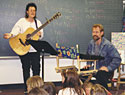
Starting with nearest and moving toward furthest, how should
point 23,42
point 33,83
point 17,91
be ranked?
point 33,83 → point 23,42 → point 17,91

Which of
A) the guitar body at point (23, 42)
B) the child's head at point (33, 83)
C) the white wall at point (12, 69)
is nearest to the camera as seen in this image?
the child's head at point (33, 83)

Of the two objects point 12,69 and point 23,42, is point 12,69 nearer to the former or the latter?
point 12,69

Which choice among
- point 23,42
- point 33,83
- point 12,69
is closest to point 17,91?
point 12,69

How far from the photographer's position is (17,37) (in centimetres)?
453

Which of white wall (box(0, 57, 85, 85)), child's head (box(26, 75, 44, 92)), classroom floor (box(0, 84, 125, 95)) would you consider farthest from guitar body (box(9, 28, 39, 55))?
child's head (box(26, 75, 44, 92))

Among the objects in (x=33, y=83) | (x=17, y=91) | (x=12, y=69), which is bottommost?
(x=17, y=91)

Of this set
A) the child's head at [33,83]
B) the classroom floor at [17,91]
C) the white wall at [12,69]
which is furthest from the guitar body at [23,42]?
the child's head at [33,83]

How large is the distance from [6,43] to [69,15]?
1.62 meters

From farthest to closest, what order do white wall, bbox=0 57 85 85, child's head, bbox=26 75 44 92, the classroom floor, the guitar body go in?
white wall, bbox=0 57 85 85, the classroom floor, the guitar body, child's head, bbox=26 75 44 92

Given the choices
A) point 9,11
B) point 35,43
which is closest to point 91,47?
point 35,43

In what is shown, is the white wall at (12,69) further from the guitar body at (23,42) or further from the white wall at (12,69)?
the guitar body at (23,42)

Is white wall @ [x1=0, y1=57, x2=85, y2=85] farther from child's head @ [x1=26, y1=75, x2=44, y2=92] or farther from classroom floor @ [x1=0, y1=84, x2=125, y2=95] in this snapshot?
child's head @ [x1=26, y1=75, x2=44, y2=92]

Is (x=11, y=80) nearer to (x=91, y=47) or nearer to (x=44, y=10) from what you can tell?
(x=44, y=10)

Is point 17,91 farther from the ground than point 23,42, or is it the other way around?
point 23,42
